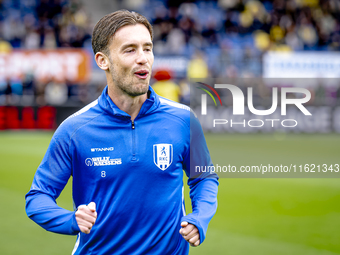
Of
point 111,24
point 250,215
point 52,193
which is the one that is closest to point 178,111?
point 111,24

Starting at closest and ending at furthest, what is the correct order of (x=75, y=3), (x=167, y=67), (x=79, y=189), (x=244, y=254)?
(x=79, y=189) < (x=244, y=254) < (x=167, y=67) < (x=75, y=3)

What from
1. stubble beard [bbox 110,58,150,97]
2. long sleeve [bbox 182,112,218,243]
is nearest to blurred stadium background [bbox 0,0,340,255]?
long sleeve [bbox 182,112,218,243]

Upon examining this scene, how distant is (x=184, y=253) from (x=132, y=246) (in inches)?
14.1

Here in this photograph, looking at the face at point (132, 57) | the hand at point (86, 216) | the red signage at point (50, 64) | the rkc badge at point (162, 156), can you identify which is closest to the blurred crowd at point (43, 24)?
the red signage at point (50, 64)

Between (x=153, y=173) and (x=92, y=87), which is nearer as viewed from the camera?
(x=153, y=173)

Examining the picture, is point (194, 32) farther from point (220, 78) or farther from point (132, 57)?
point (132, 57)

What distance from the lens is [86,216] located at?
7.30 feet

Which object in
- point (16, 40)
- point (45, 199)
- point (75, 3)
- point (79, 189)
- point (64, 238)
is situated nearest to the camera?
point (45, 199)

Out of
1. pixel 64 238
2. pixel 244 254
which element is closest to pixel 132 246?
pixel 244 254

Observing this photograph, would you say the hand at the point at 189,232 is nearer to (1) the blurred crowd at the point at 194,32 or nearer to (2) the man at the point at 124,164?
(2) the man at the point at 124,164

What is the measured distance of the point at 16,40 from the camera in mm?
19797

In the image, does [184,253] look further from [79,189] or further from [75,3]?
[75,3]

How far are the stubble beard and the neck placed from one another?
4 cm

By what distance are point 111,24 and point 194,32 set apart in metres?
19.0
